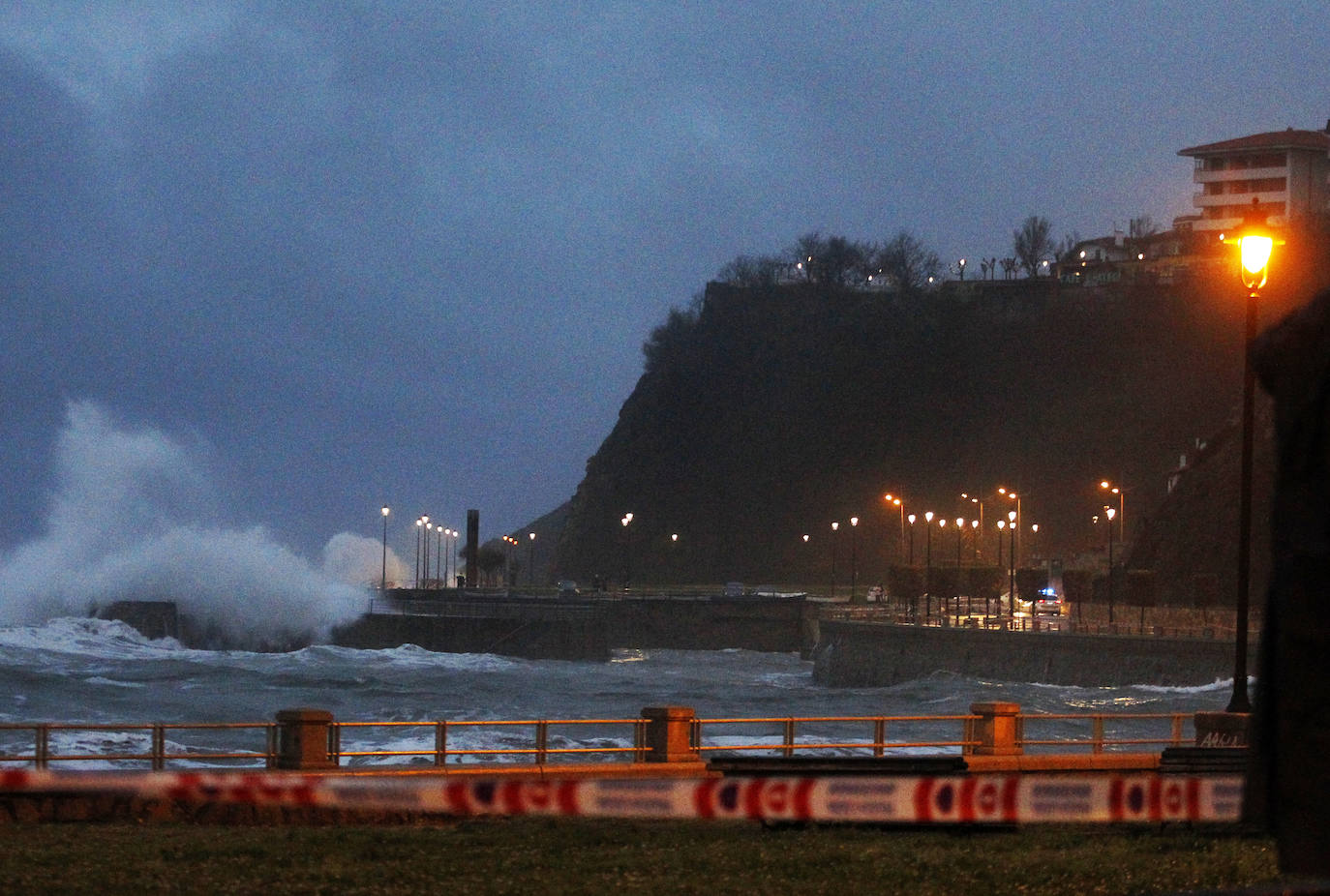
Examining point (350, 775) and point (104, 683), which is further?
point (104, 683)

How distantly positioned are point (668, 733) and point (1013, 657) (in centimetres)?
4271

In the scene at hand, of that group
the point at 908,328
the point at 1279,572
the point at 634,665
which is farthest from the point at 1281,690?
the point at 908,328

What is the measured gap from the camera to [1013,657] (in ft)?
199

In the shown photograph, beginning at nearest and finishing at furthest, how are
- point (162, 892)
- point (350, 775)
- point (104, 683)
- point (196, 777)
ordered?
point (196, 777)
point (162, 892)
point (350, 775)
point (104, 683)

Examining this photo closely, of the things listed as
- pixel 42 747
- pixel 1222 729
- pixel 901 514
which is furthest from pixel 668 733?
pixel 901 514

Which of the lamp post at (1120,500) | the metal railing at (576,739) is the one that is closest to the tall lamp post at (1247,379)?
the metal railing at (576,739)

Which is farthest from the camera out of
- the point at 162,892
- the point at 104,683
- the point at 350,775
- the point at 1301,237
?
the point at 1301,237

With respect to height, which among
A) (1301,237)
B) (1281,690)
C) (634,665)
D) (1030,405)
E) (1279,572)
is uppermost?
(1301,237)

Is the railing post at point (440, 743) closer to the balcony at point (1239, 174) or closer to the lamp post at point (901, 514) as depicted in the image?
the lamp post at point (901, 514)

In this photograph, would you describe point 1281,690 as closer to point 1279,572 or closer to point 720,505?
point 1279,572

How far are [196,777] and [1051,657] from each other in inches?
2117

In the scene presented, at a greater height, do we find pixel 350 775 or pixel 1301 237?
pixel 1301 237

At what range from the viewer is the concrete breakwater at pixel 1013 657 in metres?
52.6

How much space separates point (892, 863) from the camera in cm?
1180
